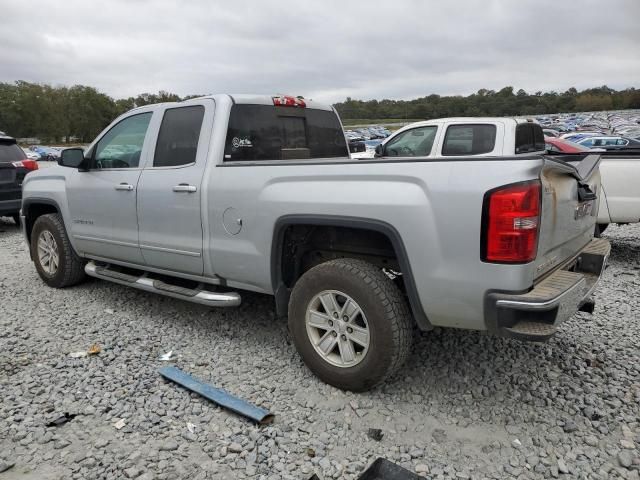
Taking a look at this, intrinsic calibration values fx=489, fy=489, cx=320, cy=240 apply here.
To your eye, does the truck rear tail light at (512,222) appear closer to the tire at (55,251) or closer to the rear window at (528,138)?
the tire at (55,251)

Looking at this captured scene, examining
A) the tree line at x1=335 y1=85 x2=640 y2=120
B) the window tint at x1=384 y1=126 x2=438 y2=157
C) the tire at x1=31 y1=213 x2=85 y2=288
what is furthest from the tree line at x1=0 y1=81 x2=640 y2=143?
the tire at x1=31 y1=213 x2=85 y2=288

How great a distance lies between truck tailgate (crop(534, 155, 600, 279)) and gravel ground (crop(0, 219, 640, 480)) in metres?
0.90

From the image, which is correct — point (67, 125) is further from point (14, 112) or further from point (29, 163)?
point (29, 163)

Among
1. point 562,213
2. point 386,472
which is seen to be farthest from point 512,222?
point 386,472

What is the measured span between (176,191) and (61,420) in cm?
178

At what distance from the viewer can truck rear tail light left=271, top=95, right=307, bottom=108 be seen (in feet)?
14.0

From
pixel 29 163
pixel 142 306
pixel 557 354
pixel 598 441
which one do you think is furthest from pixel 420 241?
pixel 29 163

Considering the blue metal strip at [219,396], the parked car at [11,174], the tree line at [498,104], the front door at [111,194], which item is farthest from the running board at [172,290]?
the tree line at [498,104]

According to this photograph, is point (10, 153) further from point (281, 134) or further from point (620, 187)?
point (620, 187)

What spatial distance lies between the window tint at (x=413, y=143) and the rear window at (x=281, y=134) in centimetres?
333

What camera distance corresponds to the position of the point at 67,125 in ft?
276

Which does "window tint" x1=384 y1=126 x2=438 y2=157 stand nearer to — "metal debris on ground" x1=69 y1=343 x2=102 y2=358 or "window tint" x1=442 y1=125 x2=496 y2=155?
"window tint" x1=442 y1=125 x2=496 y2=155

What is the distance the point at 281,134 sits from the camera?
4.28 m

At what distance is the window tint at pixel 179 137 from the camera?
12.9ft
